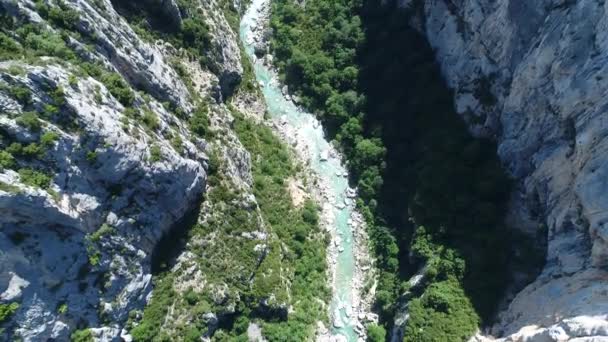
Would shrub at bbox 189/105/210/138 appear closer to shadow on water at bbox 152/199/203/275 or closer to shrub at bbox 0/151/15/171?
shadow on water at bbox 152/199/203/275

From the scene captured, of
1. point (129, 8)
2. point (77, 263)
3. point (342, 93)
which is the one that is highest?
point (342, 93)

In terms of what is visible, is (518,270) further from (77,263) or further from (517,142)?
(77,263)

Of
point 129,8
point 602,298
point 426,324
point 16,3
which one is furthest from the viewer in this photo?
point 129,8

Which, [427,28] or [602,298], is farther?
[427,28]

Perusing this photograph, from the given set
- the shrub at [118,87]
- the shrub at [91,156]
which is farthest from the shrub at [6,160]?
the shrub at [118,87]

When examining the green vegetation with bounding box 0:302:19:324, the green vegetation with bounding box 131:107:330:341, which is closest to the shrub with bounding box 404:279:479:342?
the green vegetation with bounding box 131:107:330:341

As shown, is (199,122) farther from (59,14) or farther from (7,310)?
(7,310)

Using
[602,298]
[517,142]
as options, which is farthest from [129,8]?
[602,298]

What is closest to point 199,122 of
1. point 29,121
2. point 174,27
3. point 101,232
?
point 174,27
